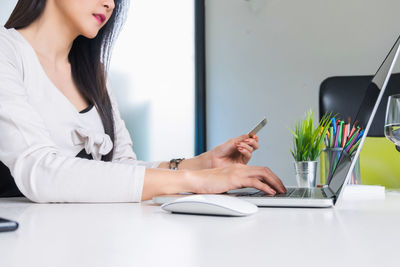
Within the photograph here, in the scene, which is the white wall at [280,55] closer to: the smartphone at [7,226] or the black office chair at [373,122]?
the black office chair at [373,122]

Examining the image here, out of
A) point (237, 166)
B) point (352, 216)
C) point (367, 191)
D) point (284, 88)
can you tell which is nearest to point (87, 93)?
point (237, 166)

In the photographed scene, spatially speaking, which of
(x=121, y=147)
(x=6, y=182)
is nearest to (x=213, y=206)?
(x=6, y=182)

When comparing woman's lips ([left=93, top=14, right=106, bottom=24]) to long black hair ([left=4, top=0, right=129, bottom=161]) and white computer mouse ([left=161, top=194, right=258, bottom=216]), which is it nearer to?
long black hair ([left=4, top=0, right=129, bottom=161])

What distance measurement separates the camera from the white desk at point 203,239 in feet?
1.19

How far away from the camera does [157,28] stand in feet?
9.26

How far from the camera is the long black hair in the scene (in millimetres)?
1307

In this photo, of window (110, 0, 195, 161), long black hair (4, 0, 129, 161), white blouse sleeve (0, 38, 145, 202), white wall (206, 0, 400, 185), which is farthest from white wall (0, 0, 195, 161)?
white blouse sleeve (0, 38, 145, 202)

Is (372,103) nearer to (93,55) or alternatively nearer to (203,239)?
(203,239)

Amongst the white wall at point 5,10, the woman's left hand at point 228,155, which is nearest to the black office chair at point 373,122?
the woman's left hand at point 228,155

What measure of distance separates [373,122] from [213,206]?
1.50m

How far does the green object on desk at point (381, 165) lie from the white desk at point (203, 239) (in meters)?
0.84

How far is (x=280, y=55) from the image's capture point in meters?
3.01

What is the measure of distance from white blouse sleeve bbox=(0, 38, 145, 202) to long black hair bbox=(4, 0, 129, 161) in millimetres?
422

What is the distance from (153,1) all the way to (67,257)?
2583 millimetres
